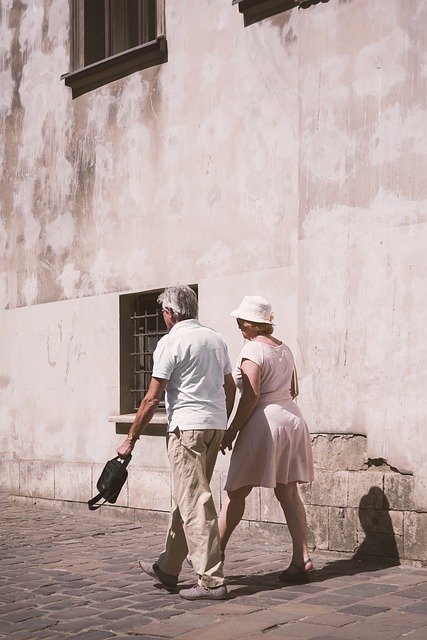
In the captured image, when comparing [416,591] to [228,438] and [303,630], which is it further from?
[228,438]

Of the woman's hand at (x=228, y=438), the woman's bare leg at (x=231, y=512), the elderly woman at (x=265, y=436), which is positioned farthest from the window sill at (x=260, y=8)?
the woman's bare leg at (x=231, y=512)

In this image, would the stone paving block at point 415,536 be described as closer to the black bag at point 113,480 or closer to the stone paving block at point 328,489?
the stone paving block at point 328,489

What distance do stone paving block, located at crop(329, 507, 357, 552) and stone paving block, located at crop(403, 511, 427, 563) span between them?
1.52 feet

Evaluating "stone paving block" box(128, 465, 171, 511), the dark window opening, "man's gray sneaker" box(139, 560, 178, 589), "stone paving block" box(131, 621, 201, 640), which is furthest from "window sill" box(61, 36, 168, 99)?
"stone paving block" box(131, 621, 201, 640)

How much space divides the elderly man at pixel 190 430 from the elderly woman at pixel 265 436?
0.90 ft

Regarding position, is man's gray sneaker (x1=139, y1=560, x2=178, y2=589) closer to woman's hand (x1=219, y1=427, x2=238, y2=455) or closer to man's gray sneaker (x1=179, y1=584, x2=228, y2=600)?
man's gray sneaker (x1=179, y1=584, x2=228, y2=600)

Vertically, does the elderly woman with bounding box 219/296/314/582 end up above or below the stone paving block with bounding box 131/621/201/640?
above

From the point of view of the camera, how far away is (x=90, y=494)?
10.6m

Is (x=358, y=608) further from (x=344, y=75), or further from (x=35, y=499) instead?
(x=35, y=499)

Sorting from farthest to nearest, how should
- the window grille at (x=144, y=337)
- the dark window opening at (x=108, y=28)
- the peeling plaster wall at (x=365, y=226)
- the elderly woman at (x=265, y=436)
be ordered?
1. the dark window opening at (x=108, y=28)
2. the window grille at (x=144, y=337)
3. the peeling plaster wall at (x=365, y=226)
4. the elderly woman at (x=265, y=436)

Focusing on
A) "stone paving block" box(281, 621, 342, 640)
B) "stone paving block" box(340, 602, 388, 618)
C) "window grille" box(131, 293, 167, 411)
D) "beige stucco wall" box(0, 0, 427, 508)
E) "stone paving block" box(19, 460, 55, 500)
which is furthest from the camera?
"stone paving block" box(19, 460, 55, 500)

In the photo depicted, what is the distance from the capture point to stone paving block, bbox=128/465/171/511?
380 inches

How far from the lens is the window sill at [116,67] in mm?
10086

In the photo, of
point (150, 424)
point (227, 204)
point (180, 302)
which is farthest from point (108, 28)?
point (180, 302)
